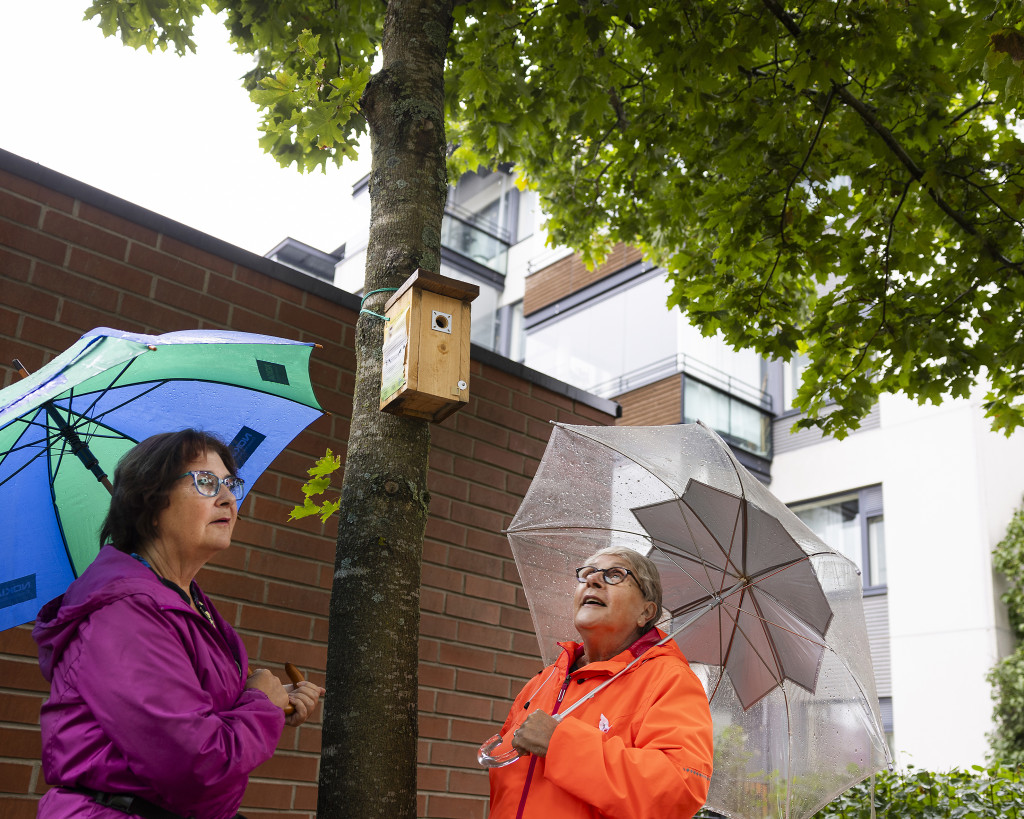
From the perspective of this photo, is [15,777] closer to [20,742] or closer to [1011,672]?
[20,742]

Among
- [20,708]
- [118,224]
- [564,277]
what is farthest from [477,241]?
[20,708]

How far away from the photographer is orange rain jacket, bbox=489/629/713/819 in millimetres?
2271

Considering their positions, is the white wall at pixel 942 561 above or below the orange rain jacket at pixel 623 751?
above

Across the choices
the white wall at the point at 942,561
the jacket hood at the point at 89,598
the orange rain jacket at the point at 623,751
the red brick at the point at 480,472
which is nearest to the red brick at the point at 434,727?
the red brick at the point at 480,472

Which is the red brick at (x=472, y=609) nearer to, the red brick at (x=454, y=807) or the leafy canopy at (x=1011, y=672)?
the red brick at (x=454, y=807)

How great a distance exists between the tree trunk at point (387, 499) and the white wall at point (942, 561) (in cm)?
1228

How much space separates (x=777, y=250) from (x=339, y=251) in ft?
48.2

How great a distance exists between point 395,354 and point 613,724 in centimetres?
123

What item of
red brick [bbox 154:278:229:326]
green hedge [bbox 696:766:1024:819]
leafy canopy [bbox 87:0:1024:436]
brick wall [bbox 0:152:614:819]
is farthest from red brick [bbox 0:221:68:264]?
green hedge [bbox 696:766:1024:819]

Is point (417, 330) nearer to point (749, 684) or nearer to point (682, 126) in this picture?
point (749, 684)

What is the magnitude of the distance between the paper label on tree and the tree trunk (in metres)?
0.10

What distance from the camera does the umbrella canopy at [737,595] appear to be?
2.95m

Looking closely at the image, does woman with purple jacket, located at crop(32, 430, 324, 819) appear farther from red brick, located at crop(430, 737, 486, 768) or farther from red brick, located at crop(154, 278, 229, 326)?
red brick, located at crop(430, 737, 486, 768)

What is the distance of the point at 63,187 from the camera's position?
365 cm
